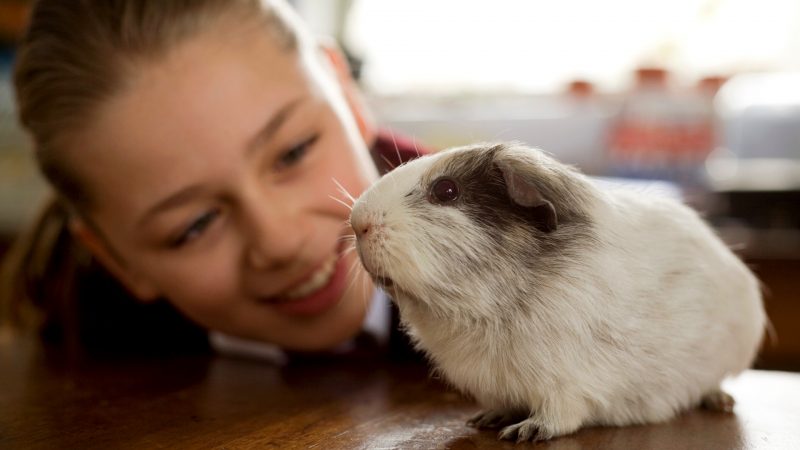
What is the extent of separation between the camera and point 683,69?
10.4 feet

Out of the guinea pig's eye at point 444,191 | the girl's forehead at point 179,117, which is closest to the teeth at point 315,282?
the girl's forehead at point 179,117

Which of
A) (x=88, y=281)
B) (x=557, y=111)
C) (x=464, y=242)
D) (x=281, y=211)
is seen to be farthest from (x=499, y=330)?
(x=557, y=111)

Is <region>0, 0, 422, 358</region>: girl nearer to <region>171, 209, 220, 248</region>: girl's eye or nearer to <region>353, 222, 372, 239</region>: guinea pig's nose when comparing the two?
<region>171, 209, 220, 248</region>: girl's eye

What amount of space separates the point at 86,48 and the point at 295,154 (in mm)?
368

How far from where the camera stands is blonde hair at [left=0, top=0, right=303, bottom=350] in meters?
1.12

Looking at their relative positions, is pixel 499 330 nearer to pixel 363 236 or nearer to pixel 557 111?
→ pixel 363 236

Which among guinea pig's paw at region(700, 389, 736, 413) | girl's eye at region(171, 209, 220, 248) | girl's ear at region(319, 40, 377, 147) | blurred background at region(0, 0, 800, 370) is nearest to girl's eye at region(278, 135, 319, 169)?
girl's eye at region(171, 209, 220, 248)

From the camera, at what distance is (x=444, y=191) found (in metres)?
0.77

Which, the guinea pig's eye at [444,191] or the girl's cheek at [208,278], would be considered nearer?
the guinea pig's eye at [444,191]

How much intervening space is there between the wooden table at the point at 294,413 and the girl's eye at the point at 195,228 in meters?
0.22

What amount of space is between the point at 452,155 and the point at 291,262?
463 mm

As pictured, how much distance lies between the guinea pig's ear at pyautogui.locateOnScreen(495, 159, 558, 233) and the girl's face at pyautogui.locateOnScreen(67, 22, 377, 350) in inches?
15.2

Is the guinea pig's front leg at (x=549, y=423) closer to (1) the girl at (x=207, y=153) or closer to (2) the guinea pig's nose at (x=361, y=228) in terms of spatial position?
(2) the guinea pig's nose at (x=361, y=228)

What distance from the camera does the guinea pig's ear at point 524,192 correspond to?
2.35 ft
